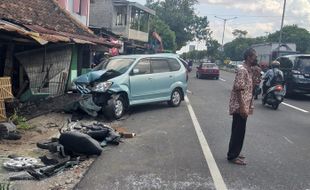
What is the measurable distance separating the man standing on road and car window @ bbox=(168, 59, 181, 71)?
23.7ft

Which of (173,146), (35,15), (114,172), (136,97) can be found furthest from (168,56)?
(114,172)

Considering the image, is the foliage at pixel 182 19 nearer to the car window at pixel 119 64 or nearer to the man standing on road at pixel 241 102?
the car window at pixel 119 64

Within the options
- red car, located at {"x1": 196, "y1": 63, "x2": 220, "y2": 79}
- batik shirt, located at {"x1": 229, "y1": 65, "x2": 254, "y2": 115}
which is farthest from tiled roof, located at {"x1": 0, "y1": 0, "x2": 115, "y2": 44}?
red car, located at {"x1": 196, "y1": 63, "x2": 220, "y2": 79}

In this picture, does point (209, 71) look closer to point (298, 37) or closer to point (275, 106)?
point (275, 106)

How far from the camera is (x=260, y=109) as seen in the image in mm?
15086

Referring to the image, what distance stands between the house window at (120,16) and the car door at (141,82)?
27578 millimetres

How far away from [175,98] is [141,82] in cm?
214

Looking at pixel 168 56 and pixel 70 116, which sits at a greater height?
pixel 168 56

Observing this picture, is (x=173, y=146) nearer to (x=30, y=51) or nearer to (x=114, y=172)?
(x=114, y=172)

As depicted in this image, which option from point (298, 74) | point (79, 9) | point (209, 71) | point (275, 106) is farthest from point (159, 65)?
point (209, 71)

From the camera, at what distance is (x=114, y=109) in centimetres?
1140

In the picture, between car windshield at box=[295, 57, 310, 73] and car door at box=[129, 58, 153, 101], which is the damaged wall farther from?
car windshield at box=[295, 57, 310, 73]

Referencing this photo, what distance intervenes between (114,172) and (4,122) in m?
3.67

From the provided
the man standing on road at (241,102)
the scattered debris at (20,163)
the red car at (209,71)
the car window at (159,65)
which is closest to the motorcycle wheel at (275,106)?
the car window at (159,65)
